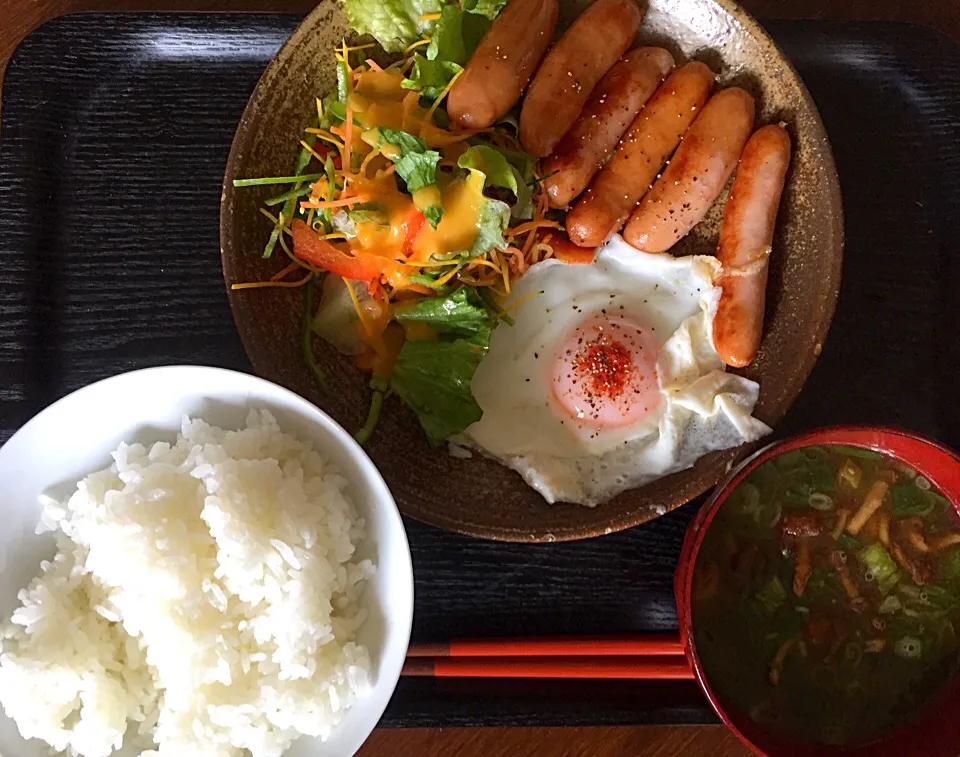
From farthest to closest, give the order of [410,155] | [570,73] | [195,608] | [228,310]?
[228,310], [570,73], [410,155], [195,608]

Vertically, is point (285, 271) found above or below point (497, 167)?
below

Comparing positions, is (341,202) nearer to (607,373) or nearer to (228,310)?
(228,310)

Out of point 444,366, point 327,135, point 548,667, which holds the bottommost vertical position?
point 548,667

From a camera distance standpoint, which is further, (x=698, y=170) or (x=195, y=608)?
(x=698, y=170)

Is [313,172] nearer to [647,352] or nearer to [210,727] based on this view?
[647,352]

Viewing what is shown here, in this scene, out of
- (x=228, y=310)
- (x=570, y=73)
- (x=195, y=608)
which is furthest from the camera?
(x=228, y=310)

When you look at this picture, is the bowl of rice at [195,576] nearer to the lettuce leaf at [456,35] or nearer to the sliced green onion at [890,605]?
the lettuce leaf at [456,35]

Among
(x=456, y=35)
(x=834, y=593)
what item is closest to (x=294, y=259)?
(x=456, y=35)
